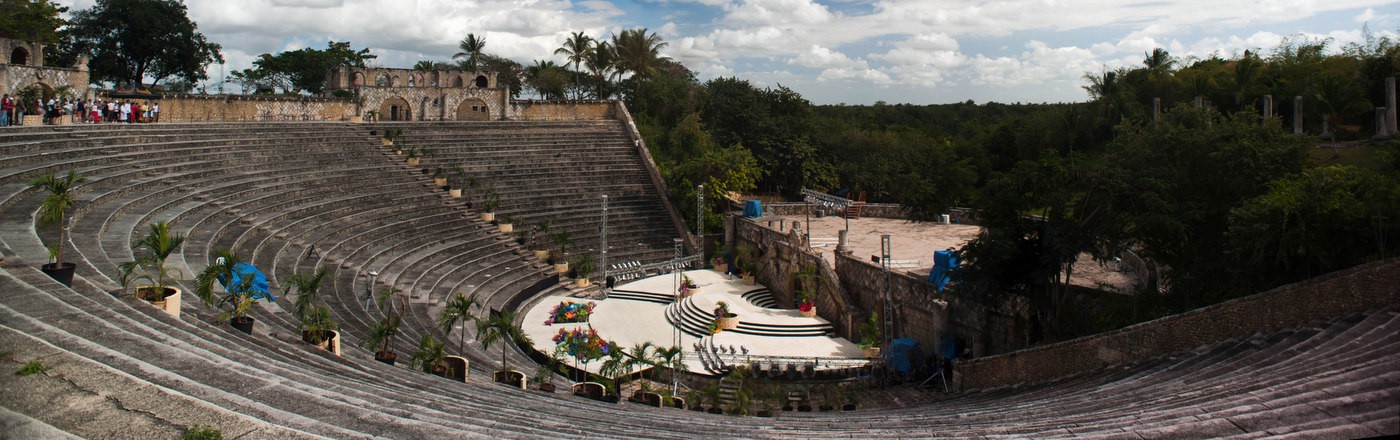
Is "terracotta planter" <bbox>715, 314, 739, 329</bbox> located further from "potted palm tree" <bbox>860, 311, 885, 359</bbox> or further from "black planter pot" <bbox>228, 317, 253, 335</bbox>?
"black planter pot" <bbox>228, 317, 253, 335</bbox>

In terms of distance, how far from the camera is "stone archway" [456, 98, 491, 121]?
39562 mm

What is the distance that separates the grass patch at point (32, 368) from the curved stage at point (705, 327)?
41.5ft

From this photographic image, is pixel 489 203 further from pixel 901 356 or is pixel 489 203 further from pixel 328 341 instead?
pixel 328 341

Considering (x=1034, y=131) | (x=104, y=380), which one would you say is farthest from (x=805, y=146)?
(x=104, y=380)

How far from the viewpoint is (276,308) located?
12.8 metres

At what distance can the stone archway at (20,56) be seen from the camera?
26281 millimetres

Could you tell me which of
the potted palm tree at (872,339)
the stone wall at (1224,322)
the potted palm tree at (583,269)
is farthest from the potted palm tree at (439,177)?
the stone wall at (1224,322)

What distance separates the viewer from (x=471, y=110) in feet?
130

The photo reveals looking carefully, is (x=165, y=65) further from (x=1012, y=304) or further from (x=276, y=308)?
(x=1012, y=304)

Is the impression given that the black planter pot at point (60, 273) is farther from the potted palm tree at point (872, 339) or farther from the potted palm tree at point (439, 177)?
the potted palm tree at point (439, 177)

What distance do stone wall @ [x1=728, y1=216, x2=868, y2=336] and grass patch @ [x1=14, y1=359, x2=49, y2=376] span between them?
1780 cm

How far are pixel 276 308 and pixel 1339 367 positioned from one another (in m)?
12.8

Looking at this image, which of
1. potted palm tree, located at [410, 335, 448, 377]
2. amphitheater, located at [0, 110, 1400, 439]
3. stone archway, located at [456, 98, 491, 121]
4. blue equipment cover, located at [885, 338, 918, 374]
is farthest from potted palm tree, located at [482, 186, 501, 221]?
potted palm tree, located at [410, 335, 448, 377]

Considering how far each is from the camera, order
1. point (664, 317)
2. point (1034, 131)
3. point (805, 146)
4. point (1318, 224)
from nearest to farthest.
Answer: point (1318, 224) < point (664, 317) < point (805, 146) < point (1034, 131)
